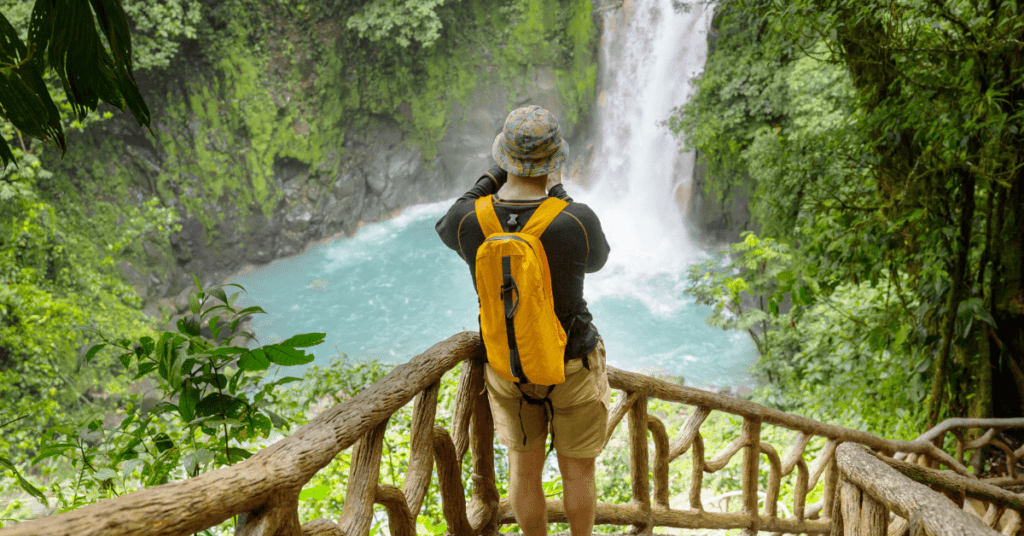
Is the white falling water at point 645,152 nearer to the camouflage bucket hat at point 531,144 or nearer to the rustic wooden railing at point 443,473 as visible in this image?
the rustic wooden railing at point 443,473

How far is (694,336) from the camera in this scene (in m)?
11.8

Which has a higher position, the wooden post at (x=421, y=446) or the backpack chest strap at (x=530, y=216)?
the backpack chest strap at (x=530, y=216)

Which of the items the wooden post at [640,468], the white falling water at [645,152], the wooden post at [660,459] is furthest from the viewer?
the white falling water at [645,152]

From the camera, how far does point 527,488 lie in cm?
179

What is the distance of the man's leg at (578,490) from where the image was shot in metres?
1.78

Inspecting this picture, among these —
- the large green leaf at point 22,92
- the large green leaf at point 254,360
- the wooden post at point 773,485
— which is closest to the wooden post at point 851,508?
the large green leaf at point 254,360

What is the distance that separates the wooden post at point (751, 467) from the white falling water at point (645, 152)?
1026 cm

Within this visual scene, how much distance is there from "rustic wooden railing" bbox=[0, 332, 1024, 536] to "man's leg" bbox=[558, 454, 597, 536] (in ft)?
0.70

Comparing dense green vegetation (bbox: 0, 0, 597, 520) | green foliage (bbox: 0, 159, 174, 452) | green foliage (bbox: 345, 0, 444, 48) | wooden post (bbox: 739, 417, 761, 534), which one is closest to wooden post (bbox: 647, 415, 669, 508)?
wooden post (bbox: 739, 417, 761, 534)

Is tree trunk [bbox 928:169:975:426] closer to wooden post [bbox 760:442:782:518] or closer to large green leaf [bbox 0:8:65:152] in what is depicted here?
wooden post [bbox 760:442:782:518]

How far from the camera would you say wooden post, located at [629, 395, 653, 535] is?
215 centimetres

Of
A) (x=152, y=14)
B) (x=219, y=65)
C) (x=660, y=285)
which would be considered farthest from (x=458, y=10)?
(x=660, y=285)

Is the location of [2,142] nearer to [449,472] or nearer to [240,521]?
[240,521]

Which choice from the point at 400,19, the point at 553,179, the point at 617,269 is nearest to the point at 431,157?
the point at 400,19
